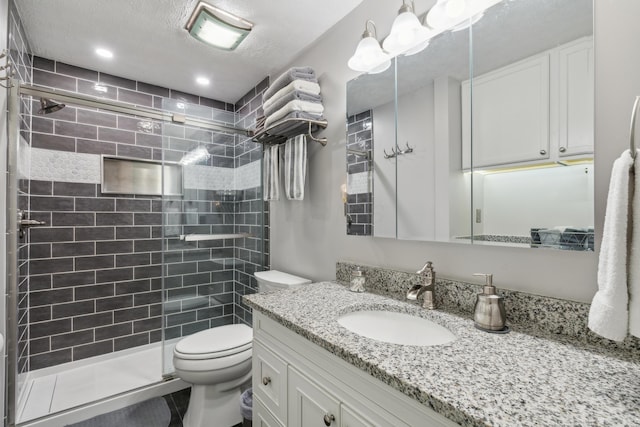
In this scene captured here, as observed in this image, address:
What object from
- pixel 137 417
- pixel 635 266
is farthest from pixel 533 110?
pixel 137 417

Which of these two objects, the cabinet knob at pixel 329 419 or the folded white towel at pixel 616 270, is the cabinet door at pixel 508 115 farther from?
the cabinet knob at pixel 329 419

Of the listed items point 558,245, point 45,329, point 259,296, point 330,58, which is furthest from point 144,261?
point 558,245

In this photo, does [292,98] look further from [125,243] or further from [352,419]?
[125,243]

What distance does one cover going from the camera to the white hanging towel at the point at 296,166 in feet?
6.10

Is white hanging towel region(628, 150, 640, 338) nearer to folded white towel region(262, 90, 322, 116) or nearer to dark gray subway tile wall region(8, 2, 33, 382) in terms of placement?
folded white towel region(262, 90, 322, 116)

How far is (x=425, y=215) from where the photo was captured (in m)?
1.30

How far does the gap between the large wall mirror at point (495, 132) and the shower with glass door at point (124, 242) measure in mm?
1367

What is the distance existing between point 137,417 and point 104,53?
245 cm

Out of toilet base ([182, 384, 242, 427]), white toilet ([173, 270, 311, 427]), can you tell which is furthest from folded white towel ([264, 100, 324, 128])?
toilet base ([182, 384, 242, 427])

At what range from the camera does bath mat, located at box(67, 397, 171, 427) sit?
179cm

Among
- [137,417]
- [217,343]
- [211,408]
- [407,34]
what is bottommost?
[137,417]

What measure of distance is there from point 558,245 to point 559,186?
0.18 meters

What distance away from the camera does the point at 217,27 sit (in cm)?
175

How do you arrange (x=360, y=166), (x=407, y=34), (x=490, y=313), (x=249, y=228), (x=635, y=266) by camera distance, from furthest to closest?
(x=249, y=228) < (x=360, y=166) < (x=407, y=34) < (x=490, y=313) < (x=635, y=266)
